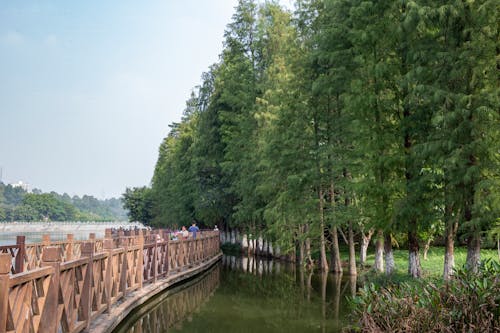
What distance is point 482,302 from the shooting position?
6.86 meters

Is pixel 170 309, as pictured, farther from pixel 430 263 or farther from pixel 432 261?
→ pixel 432 261

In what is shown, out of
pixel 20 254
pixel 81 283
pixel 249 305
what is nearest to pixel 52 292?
pixel 81 283

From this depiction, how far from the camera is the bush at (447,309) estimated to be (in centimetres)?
675

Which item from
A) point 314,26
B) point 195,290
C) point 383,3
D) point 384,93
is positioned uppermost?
point 314,26

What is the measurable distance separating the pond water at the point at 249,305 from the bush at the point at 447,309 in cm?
272

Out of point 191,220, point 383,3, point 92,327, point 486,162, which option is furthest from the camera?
point 191,220

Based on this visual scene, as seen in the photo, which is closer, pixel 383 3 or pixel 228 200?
pixel 383 3

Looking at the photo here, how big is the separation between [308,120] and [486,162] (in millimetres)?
10715

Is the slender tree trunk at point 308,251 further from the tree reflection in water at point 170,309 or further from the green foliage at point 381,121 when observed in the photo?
the tree reflection in water at point 170,309

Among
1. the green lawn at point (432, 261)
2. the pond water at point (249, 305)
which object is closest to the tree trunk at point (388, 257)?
the green lawn at point (432, 261)

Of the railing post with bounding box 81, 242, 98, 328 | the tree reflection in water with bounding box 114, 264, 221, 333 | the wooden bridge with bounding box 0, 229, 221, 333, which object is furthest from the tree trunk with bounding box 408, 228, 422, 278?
the railing post with bounding box 81, 242, 98, 328

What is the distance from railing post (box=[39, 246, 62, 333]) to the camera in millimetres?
A: 6500

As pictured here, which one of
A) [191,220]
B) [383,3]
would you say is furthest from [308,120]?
[191,220]

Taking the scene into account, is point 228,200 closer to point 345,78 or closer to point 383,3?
point 345,78
